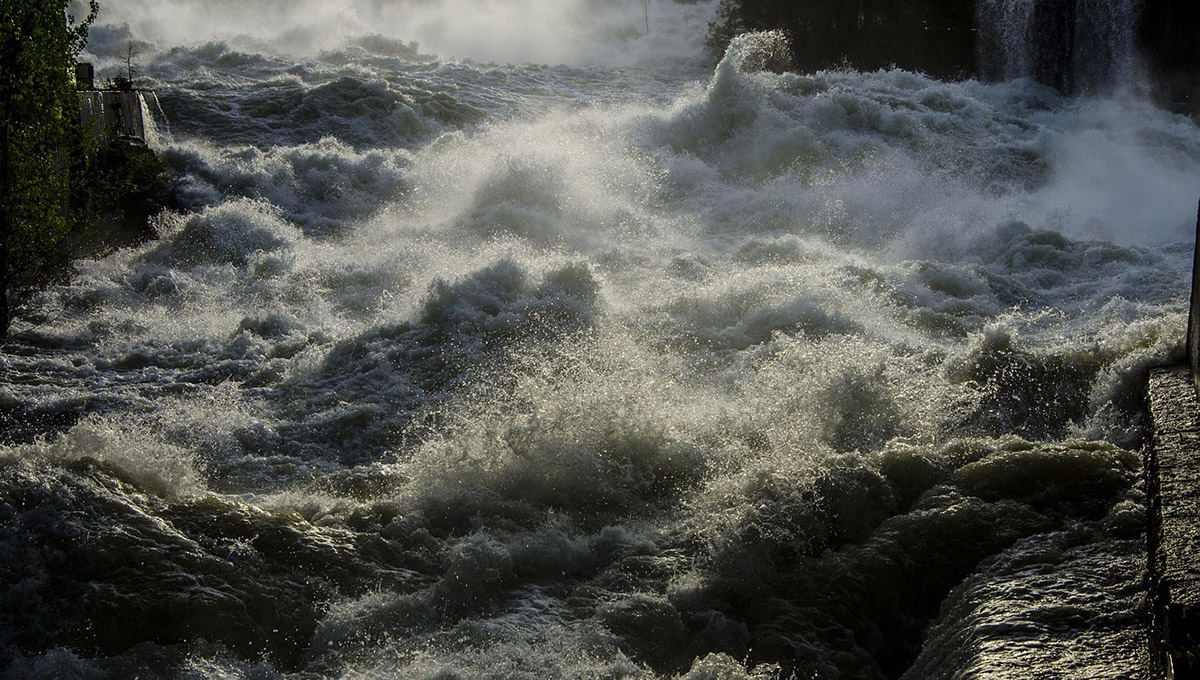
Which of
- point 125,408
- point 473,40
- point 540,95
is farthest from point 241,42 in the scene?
point 125,408

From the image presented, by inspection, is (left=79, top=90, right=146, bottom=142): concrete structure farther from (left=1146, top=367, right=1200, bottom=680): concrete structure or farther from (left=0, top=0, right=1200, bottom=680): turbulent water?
(left=1146, top=367, right=1200, bottom=680): concrete structure

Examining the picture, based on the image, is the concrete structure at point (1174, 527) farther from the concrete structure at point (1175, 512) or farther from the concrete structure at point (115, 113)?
the concrete structure at point (115, 113)

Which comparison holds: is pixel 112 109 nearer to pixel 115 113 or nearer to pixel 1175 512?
pixel 115 113

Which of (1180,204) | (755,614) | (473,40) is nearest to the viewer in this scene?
(755,614)

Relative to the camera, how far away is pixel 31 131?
986cm

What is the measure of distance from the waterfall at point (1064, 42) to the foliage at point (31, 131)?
20.7 metres

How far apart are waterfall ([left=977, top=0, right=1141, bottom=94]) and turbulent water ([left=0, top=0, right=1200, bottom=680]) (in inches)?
145

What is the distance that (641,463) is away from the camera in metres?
7.05

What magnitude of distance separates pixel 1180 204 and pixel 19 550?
53.1ft

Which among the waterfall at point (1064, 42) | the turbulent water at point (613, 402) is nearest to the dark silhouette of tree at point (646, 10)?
the waterfall at point (1064, 42)

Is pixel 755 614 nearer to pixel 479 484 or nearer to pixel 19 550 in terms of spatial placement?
pixel 479 484

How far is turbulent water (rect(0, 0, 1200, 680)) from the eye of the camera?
5.08 m

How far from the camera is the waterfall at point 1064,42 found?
2234cm

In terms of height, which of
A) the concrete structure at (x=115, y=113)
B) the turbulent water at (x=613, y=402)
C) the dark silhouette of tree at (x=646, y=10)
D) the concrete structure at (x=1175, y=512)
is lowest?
the turbulent water at (x=613, y=402)
